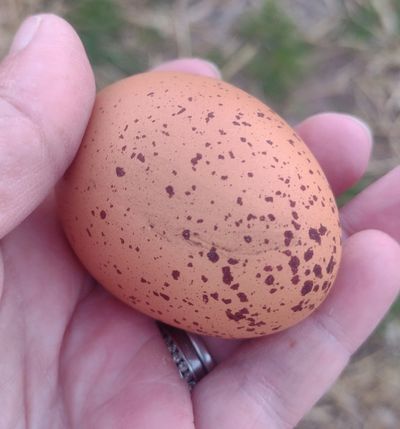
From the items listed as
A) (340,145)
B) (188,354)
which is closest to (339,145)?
(340,145)

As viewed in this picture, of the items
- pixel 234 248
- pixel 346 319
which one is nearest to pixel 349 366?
pixel 346 319

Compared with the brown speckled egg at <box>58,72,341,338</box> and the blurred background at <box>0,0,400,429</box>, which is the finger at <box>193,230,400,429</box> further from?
the blurred background at <box>0,0,400,429</box>

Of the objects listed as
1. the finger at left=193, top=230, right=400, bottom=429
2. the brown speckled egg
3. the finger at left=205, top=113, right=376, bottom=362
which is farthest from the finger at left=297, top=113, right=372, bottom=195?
the brown speckled egg

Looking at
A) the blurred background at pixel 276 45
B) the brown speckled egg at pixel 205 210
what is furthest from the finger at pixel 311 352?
the blurred background at pixel 276 45

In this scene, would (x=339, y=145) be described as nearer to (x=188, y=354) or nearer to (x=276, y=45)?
(x=188, y=354)

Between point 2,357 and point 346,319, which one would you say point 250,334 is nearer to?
point 346,319

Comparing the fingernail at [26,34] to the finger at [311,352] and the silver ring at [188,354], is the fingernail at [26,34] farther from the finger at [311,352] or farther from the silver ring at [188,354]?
the finger at [311,352]
